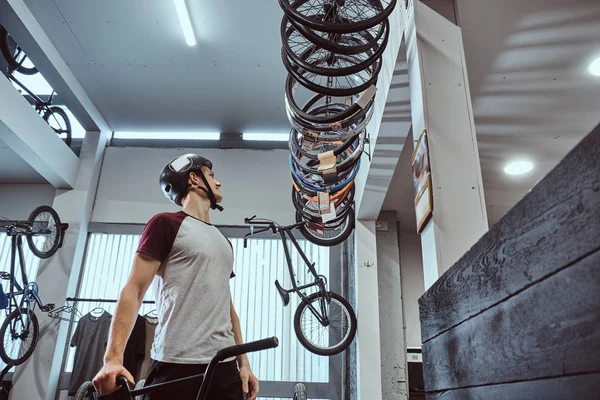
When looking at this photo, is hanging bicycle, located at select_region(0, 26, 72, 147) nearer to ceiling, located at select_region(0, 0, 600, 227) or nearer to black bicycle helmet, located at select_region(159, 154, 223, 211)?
ceiling, located at select_region(0, 0, 600, 227)

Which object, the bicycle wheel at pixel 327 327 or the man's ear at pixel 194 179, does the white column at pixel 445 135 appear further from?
the bicycle wheel at pixel 327 327

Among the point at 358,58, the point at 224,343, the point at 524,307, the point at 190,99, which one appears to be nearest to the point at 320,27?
the point at 358,58

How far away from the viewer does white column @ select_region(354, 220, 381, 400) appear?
3979mm

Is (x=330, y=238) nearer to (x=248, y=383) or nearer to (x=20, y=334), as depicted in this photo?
(x=248, y=383)

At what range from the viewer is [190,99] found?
497 centimetres

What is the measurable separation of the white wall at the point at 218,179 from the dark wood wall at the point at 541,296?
414cm

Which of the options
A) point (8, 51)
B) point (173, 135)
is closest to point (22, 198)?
point (8, 51)

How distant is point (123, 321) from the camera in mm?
1368

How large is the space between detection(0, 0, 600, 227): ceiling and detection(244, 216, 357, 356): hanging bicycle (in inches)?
49.0

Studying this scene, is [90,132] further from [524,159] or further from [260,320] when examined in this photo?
[524,159]

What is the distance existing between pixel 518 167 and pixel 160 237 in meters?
4.13

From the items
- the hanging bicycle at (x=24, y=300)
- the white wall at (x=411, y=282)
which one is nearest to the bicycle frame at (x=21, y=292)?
the hanging bicycle at (x=24, y=300)

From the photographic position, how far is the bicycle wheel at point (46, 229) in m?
4.55

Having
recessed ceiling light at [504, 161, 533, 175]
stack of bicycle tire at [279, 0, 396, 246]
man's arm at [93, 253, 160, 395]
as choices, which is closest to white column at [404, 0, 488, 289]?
stack of bicycle tire at [279, 0, 396, 246]
